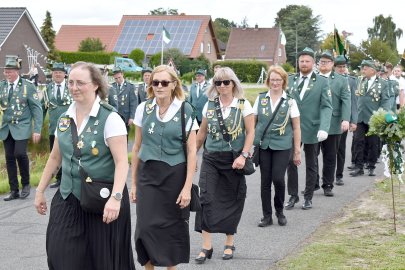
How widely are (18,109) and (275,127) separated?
165 inches

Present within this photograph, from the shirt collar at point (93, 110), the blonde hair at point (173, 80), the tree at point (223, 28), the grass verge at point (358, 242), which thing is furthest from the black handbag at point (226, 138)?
the tree at point (223, 28)

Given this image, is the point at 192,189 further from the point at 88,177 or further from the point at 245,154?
the point at 88,177

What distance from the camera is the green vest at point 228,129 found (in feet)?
24.4

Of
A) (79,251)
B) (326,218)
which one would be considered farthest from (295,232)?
(79,251)

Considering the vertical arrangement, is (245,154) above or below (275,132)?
below

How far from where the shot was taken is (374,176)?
13305 millimetres

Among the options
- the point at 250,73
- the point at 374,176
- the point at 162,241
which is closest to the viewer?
the point at 162,241

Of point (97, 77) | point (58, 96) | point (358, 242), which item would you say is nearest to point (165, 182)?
point (97, 77)

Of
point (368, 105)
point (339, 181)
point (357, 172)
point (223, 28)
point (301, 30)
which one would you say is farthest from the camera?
point (223, 28)

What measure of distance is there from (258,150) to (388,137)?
1.53 metres

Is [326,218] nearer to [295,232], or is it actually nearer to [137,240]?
[295,232]

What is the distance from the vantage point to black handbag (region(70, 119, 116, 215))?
5.12 metres

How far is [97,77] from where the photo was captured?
17.6ft

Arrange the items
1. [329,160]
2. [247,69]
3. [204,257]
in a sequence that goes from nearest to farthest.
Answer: [204,257]
[329,160]
[247,69]
